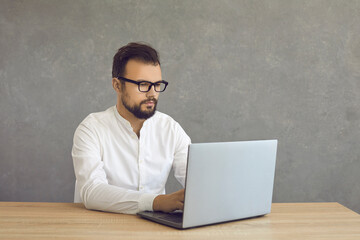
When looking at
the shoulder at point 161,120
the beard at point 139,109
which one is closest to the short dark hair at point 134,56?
the beard at point 139,109

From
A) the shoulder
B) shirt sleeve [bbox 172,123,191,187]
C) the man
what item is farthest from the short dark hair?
shirt sleeve [bbox 172,123,191,187]

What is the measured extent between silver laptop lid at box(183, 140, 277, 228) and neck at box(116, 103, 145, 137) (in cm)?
82

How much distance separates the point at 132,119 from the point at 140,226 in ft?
2.72

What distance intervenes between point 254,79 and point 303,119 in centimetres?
55

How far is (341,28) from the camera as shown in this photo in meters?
3.52

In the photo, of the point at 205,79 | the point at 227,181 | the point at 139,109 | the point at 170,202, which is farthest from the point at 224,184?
the point at 205,79

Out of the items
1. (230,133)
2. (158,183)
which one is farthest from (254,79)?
(158,183)

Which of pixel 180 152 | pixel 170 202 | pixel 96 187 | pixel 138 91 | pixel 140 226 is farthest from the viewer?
pixel 180 152

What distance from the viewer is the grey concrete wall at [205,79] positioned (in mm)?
3252

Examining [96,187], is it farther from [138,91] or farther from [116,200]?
[138,91]

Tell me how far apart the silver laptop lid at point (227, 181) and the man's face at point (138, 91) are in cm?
69

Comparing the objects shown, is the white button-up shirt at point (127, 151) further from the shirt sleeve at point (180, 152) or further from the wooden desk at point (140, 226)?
the wooden desk at point (140, 226)

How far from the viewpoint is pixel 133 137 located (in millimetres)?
2117

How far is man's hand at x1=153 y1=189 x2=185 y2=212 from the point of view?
4.82 feet
